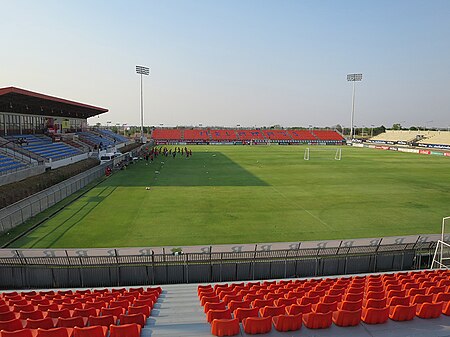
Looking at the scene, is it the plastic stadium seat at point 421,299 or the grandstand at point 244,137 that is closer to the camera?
the plastic stadium seat at point 421,299

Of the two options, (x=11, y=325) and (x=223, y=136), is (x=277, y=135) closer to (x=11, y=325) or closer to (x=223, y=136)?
(x=223, y=136)

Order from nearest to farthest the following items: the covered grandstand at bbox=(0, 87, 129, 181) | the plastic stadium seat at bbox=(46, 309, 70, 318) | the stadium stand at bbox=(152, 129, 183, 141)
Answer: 1. the plastic stadium seat at bbox=(46, 309, 70, 318)
2. the covered grandstand at bbox=(0, 87, 129, 181)
3. the stadium stand at bbox=(152, 129, 183, 141)

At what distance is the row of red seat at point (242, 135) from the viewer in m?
112

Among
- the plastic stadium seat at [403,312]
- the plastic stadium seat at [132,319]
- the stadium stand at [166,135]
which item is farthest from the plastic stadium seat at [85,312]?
the stadium stand at [166,135]

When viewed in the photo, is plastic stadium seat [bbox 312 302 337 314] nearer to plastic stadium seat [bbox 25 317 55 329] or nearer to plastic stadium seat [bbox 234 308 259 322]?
plastic stadium seat [bbox 234 308 259 322]

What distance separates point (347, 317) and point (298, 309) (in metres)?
0.93

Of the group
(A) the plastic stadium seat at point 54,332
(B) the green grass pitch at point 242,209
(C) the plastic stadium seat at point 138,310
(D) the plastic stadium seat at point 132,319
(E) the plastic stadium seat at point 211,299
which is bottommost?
(B) the green grass pitch at point 242,209

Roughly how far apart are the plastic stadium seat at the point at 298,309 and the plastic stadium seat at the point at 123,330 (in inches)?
117

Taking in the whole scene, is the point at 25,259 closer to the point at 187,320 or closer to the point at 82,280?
the point at 82,280

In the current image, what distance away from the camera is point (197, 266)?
12180mm

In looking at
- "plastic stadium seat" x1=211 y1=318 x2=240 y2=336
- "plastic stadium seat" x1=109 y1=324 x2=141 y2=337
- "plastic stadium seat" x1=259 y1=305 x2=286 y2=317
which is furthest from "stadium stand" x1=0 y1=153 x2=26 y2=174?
"plastic stadium seat" x1=259 y1=305 x2=286 y2=317

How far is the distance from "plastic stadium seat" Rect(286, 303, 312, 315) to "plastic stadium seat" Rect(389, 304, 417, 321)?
1.64m

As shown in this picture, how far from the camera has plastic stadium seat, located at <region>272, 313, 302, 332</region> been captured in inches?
235

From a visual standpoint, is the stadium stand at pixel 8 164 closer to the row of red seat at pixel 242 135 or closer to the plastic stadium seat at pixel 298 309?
the plastic stadium seat at pixel 298 309
